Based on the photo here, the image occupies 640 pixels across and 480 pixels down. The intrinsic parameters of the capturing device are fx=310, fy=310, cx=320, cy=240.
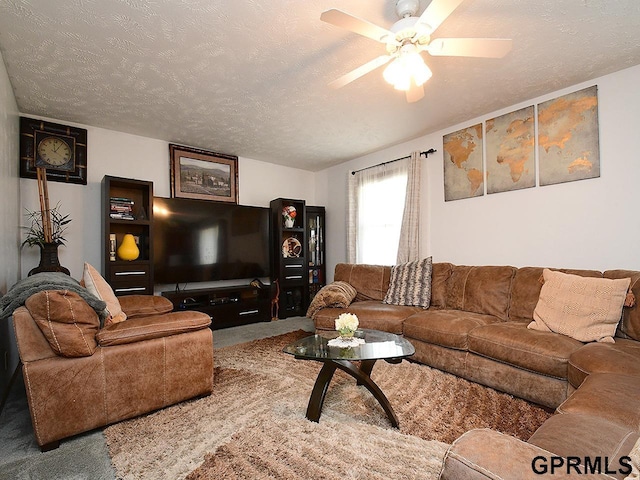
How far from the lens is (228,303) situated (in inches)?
167

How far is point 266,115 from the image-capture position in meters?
3.26

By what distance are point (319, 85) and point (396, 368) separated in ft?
8.24

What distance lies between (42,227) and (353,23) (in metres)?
3.57

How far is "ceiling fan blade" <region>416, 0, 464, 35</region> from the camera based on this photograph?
1378 mm

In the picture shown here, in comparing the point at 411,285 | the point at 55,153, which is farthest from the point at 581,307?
the point at 55,153

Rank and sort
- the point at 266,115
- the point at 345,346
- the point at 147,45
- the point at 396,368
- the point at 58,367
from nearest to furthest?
the point at 58,367, the point at 345,346, the point at 147,45, the point at 396,368, the point at 266,115

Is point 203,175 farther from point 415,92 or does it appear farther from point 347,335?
point 347,335

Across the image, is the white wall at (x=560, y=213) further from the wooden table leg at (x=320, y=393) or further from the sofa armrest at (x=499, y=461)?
the sofa armrest at (x=499, y=461)

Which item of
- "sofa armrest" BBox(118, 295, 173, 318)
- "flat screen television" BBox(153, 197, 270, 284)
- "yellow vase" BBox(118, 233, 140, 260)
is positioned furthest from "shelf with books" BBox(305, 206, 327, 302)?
"sofa armrest" BBox(118, 295, 173, 318)

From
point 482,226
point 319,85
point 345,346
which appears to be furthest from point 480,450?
point 482,226

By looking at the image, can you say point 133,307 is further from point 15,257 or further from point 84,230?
point 84,230

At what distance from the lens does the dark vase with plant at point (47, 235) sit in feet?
9.50

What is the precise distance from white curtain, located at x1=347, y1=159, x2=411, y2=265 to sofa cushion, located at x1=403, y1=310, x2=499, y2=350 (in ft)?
4.96

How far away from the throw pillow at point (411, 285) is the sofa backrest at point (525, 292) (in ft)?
2.60
